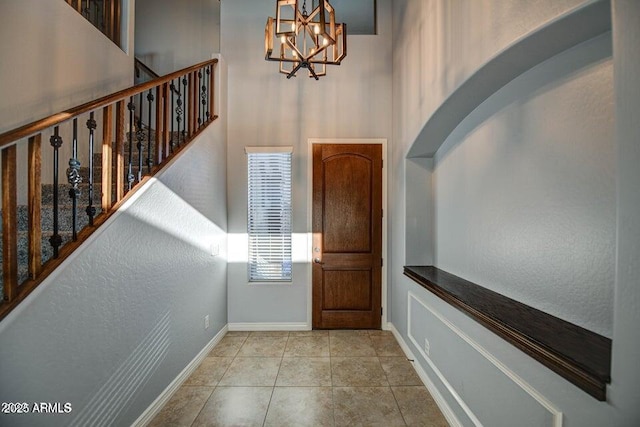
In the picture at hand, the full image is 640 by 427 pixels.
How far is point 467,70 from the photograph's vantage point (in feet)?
5.82

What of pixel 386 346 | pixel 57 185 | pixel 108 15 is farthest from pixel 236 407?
pixel 108 15

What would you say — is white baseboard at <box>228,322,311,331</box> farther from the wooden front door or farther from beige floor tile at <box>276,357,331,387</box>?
beige floor tile at <box>276,357,331,387</box>

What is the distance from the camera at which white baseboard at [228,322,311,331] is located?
354 centimetres

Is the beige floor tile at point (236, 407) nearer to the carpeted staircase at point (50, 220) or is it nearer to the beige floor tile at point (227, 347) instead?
the beige floor tile at point (227, 347)

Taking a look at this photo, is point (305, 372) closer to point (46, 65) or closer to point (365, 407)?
point (365, 407)

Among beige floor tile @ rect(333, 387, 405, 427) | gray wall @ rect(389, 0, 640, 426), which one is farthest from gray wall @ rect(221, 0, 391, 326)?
beige floor tile @ rect(333, 387, 405, 427)

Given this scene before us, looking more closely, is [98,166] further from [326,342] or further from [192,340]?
[326,342]

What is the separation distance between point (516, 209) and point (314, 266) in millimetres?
2352

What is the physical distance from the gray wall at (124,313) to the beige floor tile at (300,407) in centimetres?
88

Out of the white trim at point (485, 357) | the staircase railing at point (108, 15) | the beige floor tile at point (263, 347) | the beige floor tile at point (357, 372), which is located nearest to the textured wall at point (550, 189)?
the white trim at point (485, 357)

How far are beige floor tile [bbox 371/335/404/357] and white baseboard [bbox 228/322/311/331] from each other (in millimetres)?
849

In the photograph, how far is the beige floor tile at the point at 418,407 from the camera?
200cm

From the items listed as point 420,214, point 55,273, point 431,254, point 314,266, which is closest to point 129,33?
point 55,273

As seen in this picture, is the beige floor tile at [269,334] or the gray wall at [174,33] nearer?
the beige floor tile at [269,334]
